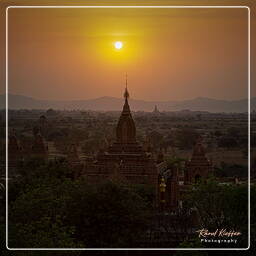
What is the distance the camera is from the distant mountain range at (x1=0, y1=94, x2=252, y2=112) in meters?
4.54

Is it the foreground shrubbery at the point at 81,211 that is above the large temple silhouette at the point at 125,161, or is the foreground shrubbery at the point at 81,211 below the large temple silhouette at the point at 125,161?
below

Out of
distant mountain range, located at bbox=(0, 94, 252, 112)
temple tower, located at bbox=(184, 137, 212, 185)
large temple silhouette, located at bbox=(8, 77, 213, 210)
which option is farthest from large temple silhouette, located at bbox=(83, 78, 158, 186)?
temple tower, located at bbox=(184, 137, 212, 185)

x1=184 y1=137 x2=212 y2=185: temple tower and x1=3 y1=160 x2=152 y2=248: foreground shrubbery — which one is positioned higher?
x1=184 y1=137 x2=212 y2=185: temple tower

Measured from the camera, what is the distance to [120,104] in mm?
4785

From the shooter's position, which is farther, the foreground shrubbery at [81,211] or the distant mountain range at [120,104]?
the foreground shrubbery at [81,211]

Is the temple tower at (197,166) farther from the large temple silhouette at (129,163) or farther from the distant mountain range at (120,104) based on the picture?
the distant mountain range at (120,104)

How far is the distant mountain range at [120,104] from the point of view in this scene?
14.9ft

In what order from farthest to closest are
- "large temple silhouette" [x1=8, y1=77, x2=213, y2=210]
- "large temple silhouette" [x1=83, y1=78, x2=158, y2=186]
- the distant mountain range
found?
"large temple silhouette" [x1=83, y1=78, x2=158, y2=186]
"large temple silhouette" [x1=8, y1=77, x2=213, y2=210]
the distant mountain range

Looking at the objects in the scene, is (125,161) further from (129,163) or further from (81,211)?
(81,211)

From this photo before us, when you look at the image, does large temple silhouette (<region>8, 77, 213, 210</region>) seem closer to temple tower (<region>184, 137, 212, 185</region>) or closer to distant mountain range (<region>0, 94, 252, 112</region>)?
temple tower (<region>184, 137, 212, 185</region>)

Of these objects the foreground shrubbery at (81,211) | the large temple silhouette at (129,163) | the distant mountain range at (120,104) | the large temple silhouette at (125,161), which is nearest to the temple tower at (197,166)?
the large temple silhouette at (129,163)

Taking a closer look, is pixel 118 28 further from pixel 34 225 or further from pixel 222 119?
pixel 34 225

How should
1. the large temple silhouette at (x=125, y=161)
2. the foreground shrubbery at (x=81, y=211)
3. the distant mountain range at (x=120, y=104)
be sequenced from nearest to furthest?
the distant mountain range at (x=120, y=104) → the foreground shrubbery at (x=81, y=211) → the large temple silhouette at (x=125, y=161)

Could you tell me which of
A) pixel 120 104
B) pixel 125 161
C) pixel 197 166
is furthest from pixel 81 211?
Answer: pixel 125 161
